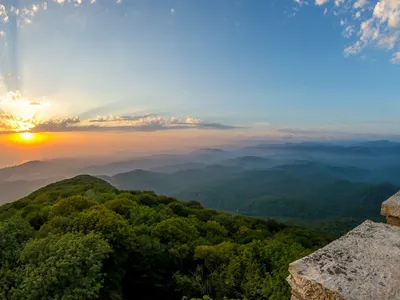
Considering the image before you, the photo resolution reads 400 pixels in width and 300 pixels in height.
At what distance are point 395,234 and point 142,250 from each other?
58.5ft

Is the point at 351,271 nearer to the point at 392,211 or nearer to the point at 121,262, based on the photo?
the point at 392,211

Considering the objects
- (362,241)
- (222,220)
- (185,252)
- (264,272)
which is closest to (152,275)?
(185,252)

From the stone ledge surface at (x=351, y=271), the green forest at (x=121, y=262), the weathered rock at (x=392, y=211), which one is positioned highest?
the weathered rock at (x=392, y=211)

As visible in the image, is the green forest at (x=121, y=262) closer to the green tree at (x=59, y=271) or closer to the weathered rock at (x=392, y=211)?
the green tree at (x=59, y=271)

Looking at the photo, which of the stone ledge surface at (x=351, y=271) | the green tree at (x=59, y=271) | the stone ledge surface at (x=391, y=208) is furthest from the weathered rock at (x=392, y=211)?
the green tree at (x=59, y=271)

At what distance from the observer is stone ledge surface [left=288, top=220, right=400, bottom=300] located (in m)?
2.74

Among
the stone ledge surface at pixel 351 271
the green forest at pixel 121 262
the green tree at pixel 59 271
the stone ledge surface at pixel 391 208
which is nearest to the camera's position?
the stone ledge surface at pixel 351 271

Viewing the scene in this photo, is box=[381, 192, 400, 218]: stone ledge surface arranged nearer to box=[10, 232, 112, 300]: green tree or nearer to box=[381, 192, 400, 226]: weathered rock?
box=[381, 192, 400, 226]: weathered rock

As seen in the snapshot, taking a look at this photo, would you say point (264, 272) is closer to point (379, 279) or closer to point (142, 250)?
point (142, 250)

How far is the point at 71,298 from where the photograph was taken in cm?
1128

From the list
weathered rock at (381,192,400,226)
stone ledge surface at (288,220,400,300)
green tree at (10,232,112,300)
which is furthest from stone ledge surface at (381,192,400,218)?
green tree at (10,232,112,300)

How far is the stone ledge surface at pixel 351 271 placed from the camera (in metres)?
2.74

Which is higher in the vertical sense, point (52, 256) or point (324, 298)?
point (324, 298)

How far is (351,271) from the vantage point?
304 centimetres
